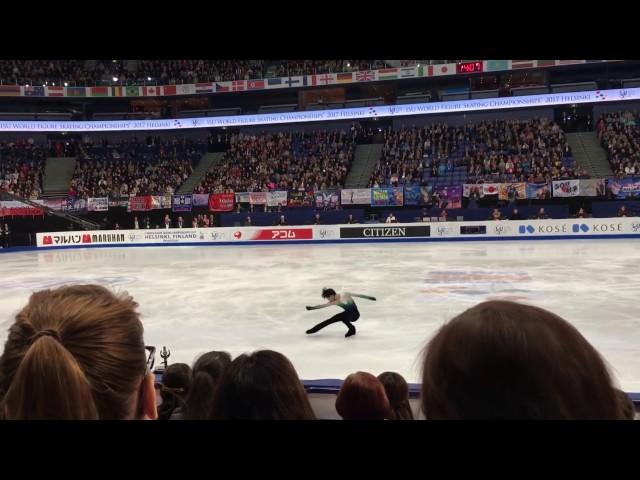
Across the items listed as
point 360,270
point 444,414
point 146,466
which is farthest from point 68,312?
point 360,270

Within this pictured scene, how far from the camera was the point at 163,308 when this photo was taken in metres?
9.91

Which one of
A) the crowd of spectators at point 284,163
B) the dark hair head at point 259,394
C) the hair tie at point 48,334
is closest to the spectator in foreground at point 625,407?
the dark hair head at point 259,394

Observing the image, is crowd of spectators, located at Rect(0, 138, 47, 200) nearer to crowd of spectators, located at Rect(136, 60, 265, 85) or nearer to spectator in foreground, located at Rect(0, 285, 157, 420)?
crowd of spectators, located at Rect(136, 60, 265, 85)

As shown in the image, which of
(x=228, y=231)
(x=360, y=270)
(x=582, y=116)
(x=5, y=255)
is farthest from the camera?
(x=582, y=116)

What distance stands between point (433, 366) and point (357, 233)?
2304 centimetres

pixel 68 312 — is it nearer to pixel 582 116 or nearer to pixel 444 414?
pixel 444 414

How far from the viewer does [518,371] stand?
101cm

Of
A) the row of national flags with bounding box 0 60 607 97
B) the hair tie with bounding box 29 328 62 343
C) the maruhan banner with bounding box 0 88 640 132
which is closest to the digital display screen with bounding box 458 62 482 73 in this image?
the row of national flags with bounding box 0 60 607 97

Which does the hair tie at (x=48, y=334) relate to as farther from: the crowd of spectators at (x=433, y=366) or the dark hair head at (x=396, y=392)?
the dark hair head at (x=396, y=392)

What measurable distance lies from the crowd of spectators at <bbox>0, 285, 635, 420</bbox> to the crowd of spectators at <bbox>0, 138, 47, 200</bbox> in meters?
33.1

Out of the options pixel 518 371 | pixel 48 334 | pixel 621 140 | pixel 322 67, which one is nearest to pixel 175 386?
pixel 48 334

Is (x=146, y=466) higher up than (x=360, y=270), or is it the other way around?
(x=146, y=466)
